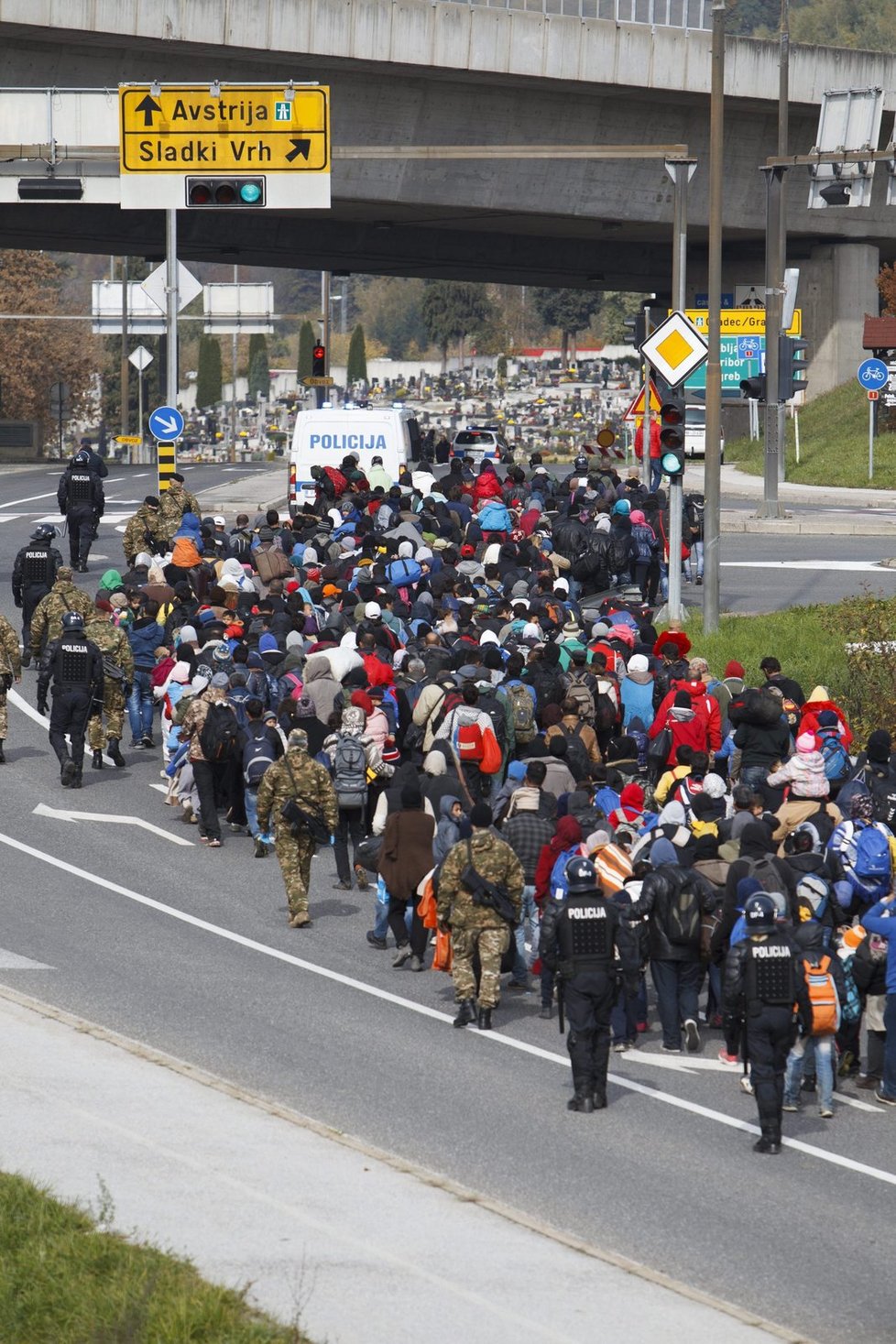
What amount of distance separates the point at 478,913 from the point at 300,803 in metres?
2.69

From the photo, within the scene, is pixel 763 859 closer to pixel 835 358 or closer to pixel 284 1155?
pixel 284 1155

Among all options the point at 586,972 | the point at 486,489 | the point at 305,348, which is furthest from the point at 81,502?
the point at 305,348

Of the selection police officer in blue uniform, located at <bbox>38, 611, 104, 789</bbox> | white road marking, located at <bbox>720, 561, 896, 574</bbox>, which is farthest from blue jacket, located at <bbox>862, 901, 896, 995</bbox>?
white road marking, located at <bbox>720, 561, 896, 574</bbox>

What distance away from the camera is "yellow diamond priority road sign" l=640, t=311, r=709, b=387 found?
894 inches

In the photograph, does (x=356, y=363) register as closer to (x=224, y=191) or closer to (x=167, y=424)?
(x=167, y=424)

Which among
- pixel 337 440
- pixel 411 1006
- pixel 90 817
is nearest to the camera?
pixel 411 1006

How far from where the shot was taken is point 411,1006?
1416 centimetres

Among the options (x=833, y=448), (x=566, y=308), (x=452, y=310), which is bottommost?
(x=833, y=448)

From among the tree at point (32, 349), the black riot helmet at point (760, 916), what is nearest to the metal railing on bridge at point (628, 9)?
the black riot helmet at point (760, 916)

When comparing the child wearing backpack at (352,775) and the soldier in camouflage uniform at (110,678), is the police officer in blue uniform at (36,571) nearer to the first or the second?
the soldier in camouflage uniform at (110,678)

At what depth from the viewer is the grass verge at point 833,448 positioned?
51.4 meters

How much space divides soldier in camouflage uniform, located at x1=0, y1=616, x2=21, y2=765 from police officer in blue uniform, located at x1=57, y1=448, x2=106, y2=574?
9.09 m

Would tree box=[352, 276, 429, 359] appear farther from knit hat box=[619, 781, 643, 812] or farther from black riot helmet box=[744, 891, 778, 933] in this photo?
black riot helmet box=[744, 891, 778, 933]

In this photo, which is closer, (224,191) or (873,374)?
(224,191)
